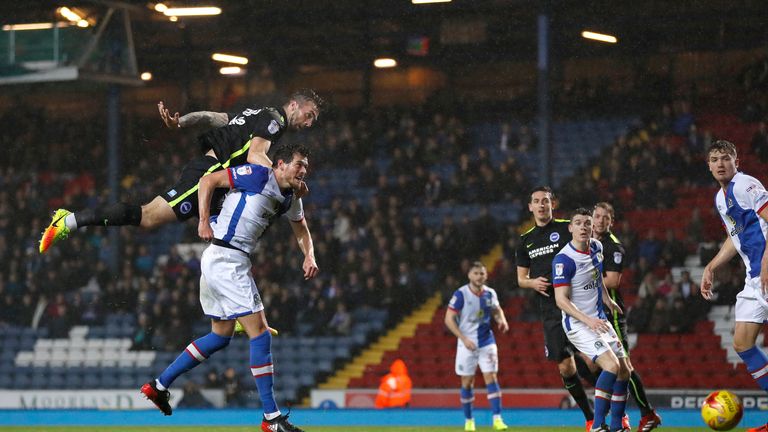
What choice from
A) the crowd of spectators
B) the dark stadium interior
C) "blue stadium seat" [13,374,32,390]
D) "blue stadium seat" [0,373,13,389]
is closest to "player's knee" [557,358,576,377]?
the dark stadium interior

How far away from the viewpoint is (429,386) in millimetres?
17250

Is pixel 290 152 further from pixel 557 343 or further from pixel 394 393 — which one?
pixel 394 393

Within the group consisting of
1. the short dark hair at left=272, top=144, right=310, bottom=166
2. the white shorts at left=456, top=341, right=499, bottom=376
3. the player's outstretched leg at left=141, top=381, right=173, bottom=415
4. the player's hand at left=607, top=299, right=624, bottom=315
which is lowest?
the white shorts at left=456, top=341, right=499, bottom=376

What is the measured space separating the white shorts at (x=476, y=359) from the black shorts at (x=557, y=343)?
3.61m

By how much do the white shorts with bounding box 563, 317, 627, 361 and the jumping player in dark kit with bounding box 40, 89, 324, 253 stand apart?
2477 mm

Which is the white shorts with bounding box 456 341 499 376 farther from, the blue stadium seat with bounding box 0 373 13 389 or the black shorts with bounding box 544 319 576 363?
the blue stadium seat with bounding box 0 373 13 389

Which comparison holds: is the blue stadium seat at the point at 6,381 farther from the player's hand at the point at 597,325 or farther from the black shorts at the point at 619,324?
the player's hand at the point at 597,325

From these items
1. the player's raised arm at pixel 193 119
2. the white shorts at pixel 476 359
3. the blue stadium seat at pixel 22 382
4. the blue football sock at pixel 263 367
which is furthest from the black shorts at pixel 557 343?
the blue stadium seat at pixel 22 382

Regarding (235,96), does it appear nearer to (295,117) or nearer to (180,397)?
(180,397)

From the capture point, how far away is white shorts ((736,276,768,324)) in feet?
25.4

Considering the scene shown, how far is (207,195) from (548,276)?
3.35 meters

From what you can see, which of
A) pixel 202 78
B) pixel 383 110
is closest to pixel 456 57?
pixel 383 110

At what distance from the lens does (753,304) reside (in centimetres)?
780

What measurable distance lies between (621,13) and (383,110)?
4.85m
